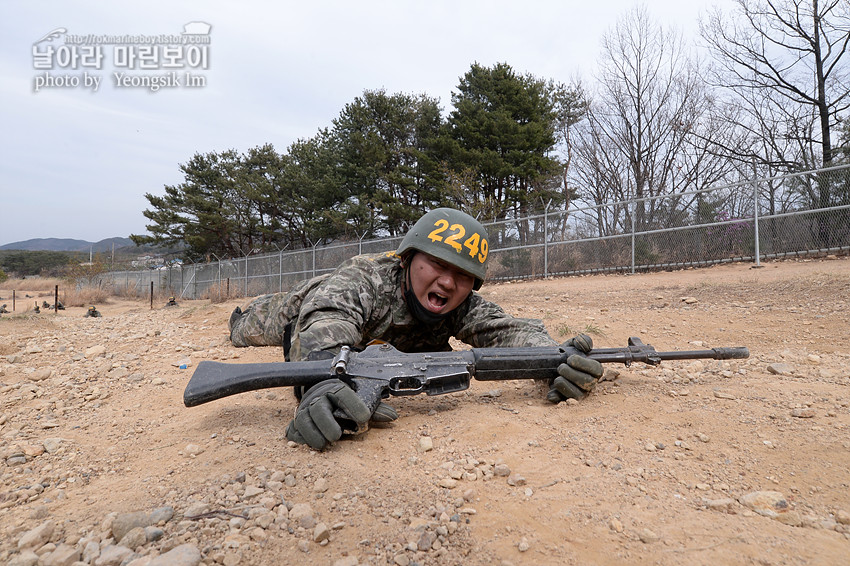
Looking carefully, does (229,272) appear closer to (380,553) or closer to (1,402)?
(1,402)

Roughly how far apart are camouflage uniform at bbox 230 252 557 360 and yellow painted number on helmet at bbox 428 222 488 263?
1.39 ft

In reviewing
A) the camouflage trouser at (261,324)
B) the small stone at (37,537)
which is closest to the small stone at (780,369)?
the small stone at (37,537)

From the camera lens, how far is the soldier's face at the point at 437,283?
2.90 metres

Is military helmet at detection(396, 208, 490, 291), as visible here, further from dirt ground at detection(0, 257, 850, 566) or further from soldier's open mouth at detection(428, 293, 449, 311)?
dirt ground at detection(0, 257, 850, 566)

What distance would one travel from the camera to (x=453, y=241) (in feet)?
9.48

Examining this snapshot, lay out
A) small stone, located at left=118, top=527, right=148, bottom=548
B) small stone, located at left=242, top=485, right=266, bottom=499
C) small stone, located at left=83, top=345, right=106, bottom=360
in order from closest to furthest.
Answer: small stone, located at left=118, top=527, right=148, bottom=548, small stone, located at left=242, top=485, right=266, bottom=499, small stone, located at left=83, top=345, right=106, bottom=360

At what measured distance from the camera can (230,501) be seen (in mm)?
1493

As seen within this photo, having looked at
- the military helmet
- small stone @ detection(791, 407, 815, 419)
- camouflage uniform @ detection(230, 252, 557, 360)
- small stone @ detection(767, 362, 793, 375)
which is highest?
the military helmet

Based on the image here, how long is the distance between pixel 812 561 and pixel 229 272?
21.7 meters

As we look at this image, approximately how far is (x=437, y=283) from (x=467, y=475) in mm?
1430

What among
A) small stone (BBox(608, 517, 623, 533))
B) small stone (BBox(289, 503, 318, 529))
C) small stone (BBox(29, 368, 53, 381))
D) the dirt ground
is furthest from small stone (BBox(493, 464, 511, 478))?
small stone (BBox(29, 368, 53, 381))

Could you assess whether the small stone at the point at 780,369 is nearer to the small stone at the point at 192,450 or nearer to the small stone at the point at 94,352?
the small stone at the point at 192,450

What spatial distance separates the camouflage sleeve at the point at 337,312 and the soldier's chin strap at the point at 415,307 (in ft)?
0.66

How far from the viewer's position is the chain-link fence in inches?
347
